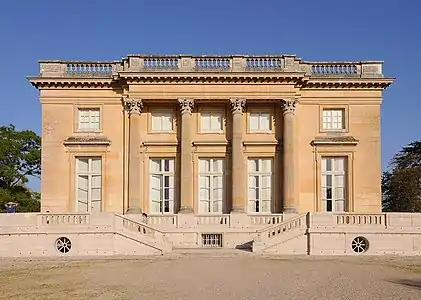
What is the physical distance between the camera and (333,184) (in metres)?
29.5

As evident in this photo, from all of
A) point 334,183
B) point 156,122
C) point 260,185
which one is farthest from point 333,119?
point 156,122

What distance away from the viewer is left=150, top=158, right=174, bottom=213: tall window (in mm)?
29359

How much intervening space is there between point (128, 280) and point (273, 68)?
15532mm

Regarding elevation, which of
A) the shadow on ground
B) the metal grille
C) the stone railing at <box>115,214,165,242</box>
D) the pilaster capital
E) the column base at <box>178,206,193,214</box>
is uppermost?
the pilaster capital

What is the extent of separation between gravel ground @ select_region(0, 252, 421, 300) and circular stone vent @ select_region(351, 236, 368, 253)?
82.0 inches

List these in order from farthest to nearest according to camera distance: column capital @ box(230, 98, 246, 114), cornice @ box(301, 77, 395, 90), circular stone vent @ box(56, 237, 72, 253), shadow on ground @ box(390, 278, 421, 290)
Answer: cornice @ box(301, 77, 395, 90) < column capital @ box(230, 98, 246, 114) < circular stone vent @ box(56, 237, 72, 253) < shadow on ground @ box(390, 278, 421, 290)

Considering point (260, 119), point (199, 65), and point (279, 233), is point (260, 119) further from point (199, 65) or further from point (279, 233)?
point (279, 233)

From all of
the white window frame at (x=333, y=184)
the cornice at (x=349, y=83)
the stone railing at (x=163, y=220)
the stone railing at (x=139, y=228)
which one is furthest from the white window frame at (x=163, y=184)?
the cornice at (x=349, y=83)

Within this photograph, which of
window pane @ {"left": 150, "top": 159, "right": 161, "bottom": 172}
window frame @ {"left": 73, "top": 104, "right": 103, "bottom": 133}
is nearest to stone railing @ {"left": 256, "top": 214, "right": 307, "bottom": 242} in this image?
window pane @ {"left": 150, "top": 159, "right": 161, "bottom": 172}

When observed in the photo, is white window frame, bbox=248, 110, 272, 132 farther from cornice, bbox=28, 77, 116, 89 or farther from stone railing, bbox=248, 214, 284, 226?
cornice, bbox=28, 77, 116, 89

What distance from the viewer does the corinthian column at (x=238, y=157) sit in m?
28.5

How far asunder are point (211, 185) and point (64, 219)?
7168 millimetres

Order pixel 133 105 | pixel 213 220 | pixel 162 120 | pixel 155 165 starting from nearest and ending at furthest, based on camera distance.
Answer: pixel 213 220 < pixel 133 105 < pixel 155 165 < pixel 162 120

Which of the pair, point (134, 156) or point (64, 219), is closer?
point (64, 219)
